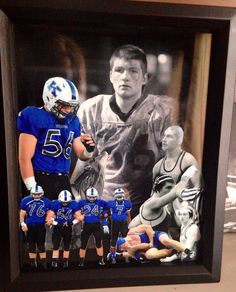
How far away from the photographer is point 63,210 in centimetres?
59

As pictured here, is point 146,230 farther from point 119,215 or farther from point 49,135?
point 49,135

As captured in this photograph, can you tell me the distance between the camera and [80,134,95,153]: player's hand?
585 mm

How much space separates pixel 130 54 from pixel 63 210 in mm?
284

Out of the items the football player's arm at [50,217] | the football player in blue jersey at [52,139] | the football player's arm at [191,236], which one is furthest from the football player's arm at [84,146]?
the football player's arm at [191,236]

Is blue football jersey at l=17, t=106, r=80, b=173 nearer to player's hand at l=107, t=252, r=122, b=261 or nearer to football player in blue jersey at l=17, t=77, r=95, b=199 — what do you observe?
football player in blue jersey at l=17, t=77, r=95, b=199

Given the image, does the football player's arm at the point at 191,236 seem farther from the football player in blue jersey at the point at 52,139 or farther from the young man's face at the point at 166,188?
the football player in blue jersey at the point at 52,139

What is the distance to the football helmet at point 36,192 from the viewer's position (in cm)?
58

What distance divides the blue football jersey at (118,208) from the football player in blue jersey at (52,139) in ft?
0.29

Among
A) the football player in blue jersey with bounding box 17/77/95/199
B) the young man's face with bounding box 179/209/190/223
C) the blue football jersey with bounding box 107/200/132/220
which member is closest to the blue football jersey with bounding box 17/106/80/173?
the football player in blue jersey with bounding box 17/77/95/199

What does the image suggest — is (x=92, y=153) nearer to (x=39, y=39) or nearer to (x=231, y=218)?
(x=39, y=39)

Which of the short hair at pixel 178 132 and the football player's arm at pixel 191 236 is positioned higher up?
the short hair at pixel 178 132

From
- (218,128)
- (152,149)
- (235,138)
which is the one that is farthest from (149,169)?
(235,138)

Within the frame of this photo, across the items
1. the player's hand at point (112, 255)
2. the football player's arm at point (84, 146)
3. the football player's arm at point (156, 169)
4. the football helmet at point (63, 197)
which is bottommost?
the player's hand at point (112, 255)

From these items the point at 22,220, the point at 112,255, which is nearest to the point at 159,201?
the point at 112,255
